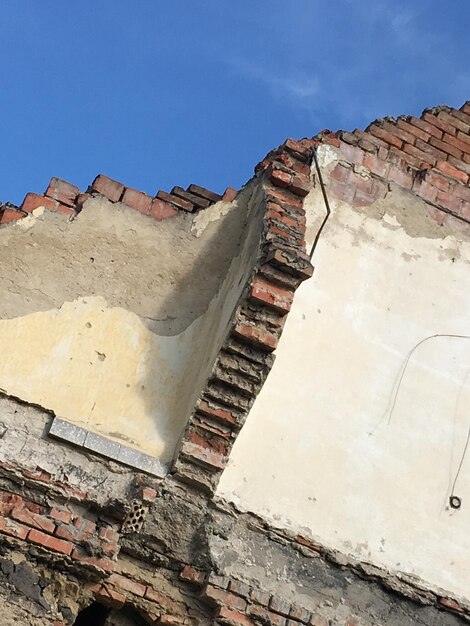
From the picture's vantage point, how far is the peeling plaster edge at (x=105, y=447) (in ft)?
15.3

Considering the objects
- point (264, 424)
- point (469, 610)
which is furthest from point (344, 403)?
point (469, 610)

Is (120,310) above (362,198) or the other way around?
the other way around

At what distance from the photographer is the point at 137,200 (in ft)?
Result: 18.0

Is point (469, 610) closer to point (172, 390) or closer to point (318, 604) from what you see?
point (318, 604)

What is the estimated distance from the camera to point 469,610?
16.4 feet

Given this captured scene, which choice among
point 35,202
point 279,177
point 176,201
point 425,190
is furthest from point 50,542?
point 425,190

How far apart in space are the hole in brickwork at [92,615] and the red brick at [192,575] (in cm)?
45

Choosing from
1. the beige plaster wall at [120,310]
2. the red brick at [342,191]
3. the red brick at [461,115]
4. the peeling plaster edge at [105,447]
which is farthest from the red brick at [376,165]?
the peeling plaster edge at [105,447]

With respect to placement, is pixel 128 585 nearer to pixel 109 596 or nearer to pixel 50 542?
pixel 109 596

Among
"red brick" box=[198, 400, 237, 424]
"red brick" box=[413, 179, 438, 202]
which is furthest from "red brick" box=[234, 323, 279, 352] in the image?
"red brick" box=[413, 179, 438, 202]

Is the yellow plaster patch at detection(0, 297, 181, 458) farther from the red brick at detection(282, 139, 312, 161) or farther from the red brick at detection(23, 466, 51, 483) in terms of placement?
the red brick at detection(282, 139, 312, 161)

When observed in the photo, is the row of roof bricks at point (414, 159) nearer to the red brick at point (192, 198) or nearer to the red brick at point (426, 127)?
the red brick at point (426, 127)

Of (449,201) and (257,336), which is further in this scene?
(449,201)

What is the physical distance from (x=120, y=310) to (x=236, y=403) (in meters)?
0.99
